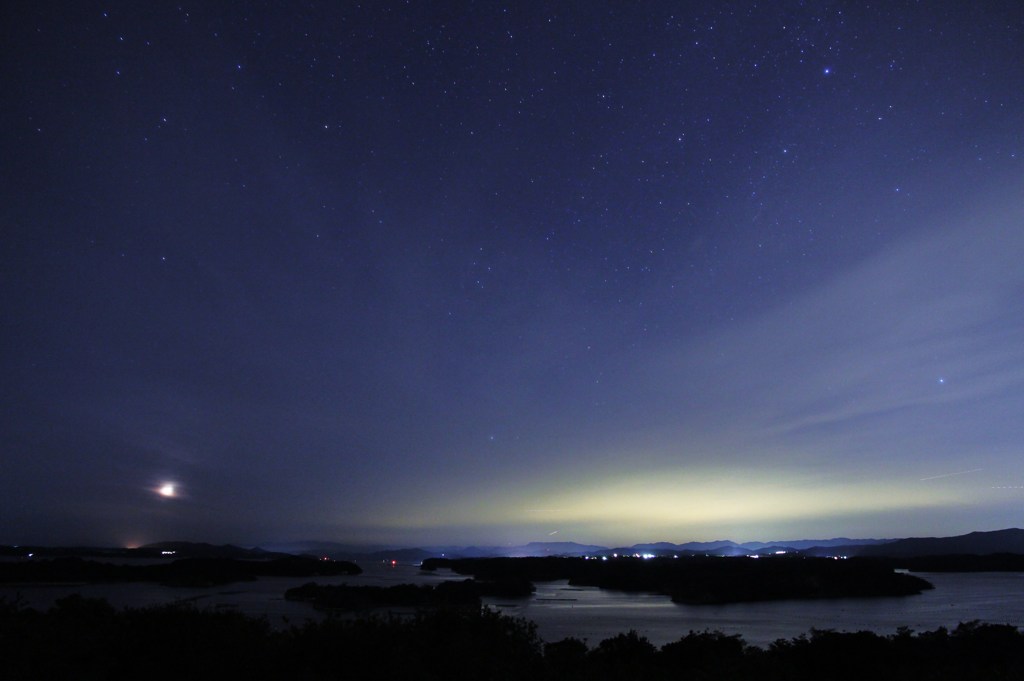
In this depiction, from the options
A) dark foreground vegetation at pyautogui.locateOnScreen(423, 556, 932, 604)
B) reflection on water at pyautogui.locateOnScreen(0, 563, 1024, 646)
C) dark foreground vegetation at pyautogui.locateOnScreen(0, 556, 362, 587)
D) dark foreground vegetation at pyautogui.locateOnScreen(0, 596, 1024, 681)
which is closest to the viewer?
dark foreground vegetation at pyautogui.locateOnScreen(0, 596, 1024, 681)

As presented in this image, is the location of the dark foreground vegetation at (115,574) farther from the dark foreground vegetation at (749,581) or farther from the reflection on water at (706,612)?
the dark foreground vegetation at (749,581)

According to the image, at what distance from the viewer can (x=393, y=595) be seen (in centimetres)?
5750

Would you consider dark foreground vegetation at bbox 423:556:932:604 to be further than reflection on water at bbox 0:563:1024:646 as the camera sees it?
Yes

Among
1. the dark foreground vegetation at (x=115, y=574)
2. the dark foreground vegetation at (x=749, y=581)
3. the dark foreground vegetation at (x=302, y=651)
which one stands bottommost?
the dark foreground vegetation at (x=749, y=581)

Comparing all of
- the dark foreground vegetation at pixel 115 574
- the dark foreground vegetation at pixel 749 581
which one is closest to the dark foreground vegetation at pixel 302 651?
the dark foreground vegetation at pixel 749 581

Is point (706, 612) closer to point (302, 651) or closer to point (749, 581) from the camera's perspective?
point (749, 581)

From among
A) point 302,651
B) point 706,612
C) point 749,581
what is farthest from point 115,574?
point 302,651

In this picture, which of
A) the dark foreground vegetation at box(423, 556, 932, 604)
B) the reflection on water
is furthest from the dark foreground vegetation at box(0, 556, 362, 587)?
the dark foreground vegetation at box(423, 556, 932, 604)

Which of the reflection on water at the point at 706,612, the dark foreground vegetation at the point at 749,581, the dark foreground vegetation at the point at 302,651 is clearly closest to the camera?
the dark foreground vegetation at the point at 302,651

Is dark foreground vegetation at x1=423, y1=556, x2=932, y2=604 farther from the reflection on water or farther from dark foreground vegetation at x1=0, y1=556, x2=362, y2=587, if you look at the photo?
dark foreground vegetation at x1=0, y1=556, x2=362, y2=587

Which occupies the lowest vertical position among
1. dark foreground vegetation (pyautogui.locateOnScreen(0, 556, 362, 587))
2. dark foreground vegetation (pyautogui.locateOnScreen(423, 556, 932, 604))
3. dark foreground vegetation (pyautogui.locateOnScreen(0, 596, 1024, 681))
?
dark foreground vegetation (pyautogui.locateOnScreen(423, 556, 932, 604))

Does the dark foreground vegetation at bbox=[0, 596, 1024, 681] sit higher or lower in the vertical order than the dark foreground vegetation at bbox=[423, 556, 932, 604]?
higher

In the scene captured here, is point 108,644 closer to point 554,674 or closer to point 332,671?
point 332,671

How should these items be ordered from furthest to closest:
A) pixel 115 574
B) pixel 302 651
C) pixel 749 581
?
pixel 115 574 < pixel 749 581 < pixel 302 651
